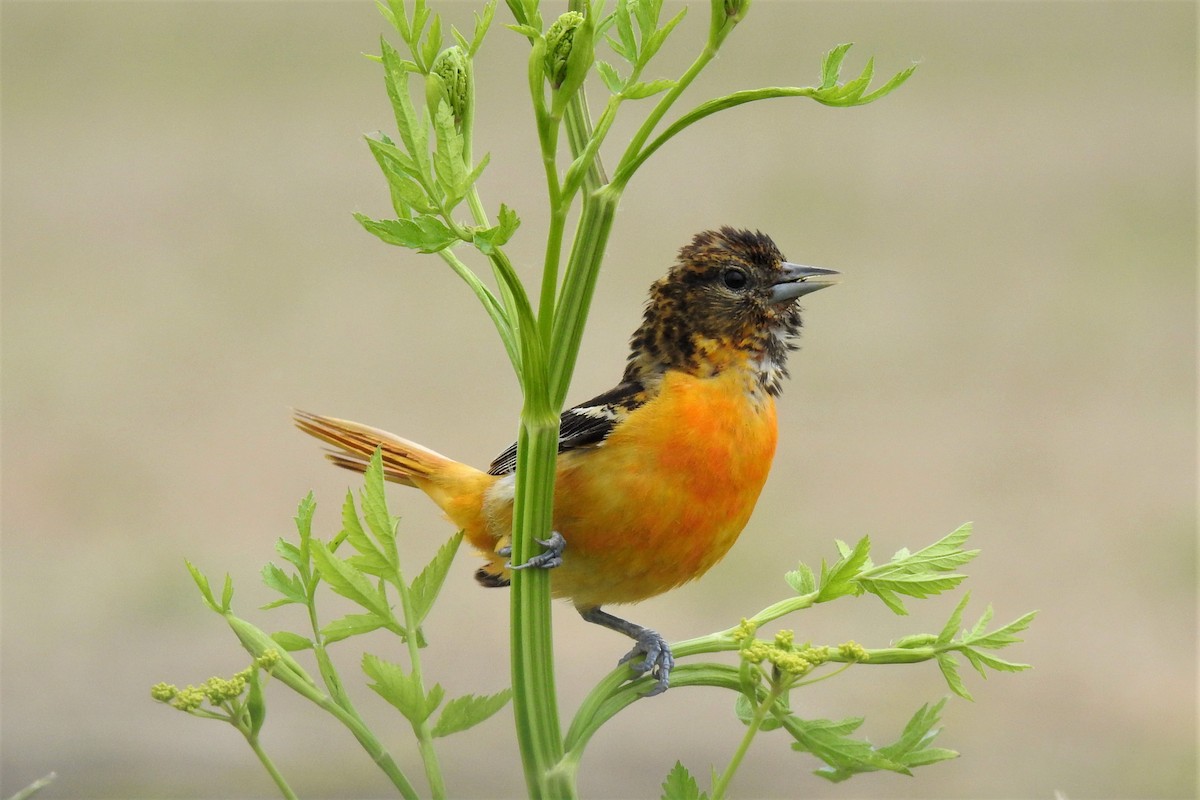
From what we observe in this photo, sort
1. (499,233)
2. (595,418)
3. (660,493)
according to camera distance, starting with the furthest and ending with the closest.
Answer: (595,418)
(660,493)
(499,233)

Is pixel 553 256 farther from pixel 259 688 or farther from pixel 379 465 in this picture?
pixel 259 688

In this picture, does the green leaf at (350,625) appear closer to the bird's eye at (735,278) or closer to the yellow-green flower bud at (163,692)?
the yellow-green flower bud at (163,692)

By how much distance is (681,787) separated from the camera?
92 cm

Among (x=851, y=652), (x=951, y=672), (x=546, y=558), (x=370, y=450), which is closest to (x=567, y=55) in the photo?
(x=546, y=558)

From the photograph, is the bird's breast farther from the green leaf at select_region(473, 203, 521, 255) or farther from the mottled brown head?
the green leaf at select_region(473, 203, 521, 255)

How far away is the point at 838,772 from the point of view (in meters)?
0.98

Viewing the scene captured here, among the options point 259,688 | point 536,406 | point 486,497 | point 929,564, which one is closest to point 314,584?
point 259,688

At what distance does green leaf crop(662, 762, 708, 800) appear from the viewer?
36.3 inches

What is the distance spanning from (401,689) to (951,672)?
0.45m

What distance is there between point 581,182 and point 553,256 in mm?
68

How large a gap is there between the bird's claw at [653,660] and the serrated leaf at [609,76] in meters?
0.48

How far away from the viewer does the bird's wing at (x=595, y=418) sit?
1.31 meters

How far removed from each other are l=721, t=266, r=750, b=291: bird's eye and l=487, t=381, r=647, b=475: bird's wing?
0.16 metres

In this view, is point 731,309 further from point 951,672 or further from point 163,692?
point 163,692
